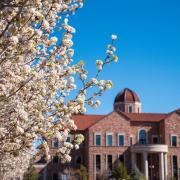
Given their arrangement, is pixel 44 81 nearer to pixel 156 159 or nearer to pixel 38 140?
pixel 38 140

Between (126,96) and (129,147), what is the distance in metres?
19.4

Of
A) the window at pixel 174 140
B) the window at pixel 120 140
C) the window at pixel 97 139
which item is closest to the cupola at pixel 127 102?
the window at pixel 120 140

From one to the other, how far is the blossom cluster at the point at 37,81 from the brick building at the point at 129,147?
46.3 m

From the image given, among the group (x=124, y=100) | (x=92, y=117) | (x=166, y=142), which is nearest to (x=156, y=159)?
(x=166, y=142)

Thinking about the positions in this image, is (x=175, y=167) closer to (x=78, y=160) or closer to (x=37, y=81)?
(x=78, y=160)

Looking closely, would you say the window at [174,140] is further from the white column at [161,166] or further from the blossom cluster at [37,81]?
the blossom cluster at [37,81]

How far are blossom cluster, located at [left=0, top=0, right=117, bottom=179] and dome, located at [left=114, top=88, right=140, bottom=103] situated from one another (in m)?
66.2

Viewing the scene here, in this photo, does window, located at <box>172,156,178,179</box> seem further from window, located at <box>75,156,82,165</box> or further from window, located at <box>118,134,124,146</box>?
window, located at <box>75,156,82,165</box>

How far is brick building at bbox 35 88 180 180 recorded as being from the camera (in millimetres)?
55250

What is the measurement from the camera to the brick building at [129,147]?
55.2m

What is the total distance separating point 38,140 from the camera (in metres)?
8.46

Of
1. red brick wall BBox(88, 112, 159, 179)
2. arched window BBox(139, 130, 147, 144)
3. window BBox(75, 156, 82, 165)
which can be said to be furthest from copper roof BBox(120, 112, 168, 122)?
window BBox(75, 156, 82, 165)

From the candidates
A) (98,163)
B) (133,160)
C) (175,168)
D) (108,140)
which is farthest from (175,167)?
(98,163)

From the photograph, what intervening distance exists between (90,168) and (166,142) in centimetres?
1055
